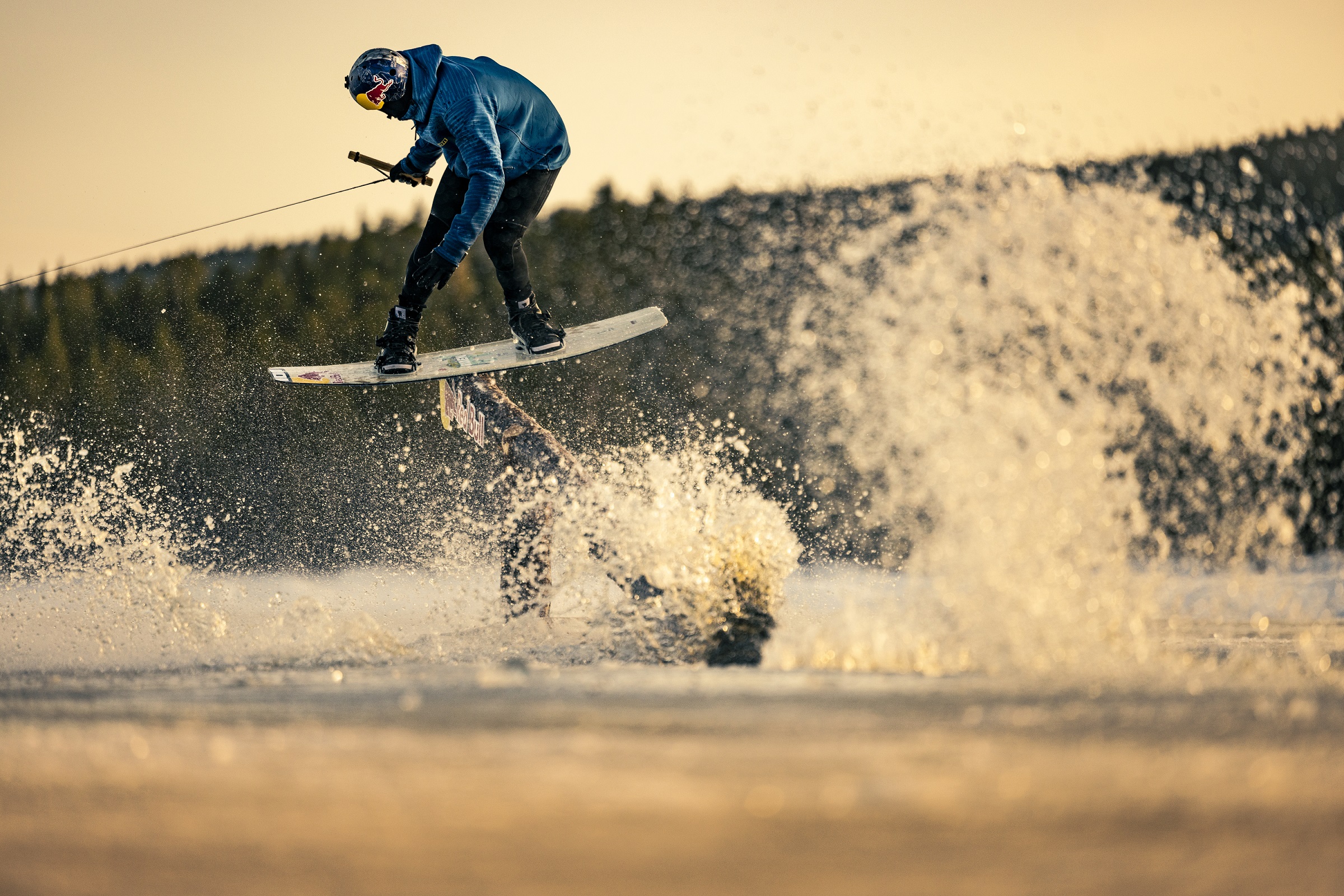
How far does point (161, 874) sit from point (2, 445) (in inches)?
1263

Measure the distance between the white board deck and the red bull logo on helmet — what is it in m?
1.36

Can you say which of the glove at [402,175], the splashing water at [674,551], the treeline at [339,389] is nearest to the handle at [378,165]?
the glove at [402,175]

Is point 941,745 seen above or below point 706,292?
below

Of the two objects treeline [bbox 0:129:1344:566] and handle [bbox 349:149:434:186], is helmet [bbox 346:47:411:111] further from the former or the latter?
treeline [bbox 0:129:1344:566]

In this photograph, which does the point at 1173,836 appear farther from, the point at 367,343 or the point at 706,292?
the point at 706,292

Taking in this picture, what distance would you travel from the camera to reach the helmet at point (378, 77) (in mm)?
5078

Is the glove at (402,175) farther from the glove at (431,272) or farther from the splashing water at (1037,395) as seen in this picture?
the splashing water at (1037,395)

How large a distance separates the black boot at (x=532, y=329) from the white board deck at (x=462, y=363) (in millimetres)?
78

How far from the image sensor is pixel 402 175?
5773 millimetres

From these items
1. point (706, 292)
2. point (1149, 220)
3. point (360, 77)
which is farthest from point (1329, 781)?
point (706, 292)

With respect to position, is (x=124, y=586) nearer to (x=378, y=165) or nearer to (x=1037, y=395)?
(x=378, y=165)

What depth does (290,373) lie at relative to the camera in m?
6.29

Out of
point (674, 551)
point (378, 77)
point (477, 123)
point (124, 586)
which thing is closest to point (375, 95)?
point (378, 77)

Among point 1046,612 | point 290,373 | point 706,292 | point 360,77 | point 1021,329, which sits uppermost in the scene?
point 706,292
